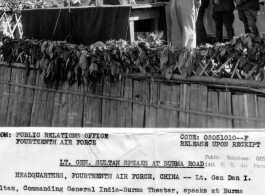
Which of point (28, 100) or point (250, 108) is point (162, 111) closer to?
point (250, 108)

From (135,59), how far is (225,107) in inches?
65.5

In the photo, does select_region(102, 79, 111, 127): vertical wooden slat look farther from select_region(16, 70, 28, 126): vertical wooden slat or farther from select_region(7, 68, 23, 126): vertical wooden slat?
select_region(7, 68, 23, 126): vertical wooden slat

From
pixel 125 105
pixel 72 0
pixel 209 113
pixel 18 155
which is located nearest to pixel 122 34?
pixel 125 105

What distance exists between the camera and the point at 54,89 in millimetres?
8523

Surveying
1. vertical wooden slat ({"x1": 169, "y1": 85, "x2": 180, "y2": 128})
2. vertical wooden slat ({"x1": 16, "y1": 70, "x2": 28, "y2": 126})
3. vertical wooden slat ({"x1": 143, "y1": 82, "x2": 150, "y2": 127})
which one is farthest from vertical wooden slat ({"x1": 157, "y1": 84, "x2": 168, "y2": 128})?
vertical wooden slat ({"x1": 16, "y1": 70, "x2": 28, "y2": 126})

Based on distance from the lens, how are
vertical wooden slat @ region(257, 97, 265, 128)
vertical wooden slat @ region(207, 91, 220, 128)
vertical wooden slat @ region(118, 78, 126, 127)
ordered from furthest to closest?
vertical wooden slat @ region(118, 78, 126, 127) < vertical wooden slat @ region(207, 91, 220, 128) < vertical wooden slat @ region(257, 97, 265, 128)

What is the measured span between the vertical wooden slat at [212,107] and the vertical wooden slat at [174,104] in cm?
52

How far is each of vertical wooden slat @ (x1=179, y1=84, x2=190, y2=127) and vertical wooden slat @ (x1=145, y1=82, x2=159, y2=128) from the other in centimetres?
44

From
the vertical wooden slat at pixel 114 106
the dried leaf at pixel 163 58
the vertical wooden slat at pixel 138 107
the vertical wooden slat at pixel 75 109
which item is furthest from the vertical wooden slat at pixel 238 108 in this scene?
the vertical wooden slat at pixel 75 109

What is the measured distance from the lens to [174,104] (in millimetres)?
7402

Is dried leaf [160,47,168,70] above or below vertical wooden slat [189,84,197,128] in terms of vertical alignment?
above

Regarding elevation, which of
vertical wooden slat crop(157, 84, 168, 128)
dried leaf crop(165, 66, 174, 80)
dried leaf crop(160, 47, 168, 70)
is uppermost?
dried leaf crop(160, 47, 168, 70)

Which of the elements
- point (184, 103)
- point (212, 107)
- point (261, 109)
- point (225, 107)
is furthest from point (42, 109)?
point (261, 109)

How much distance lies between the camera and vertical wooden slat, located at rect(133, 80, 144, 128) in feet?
25.2
